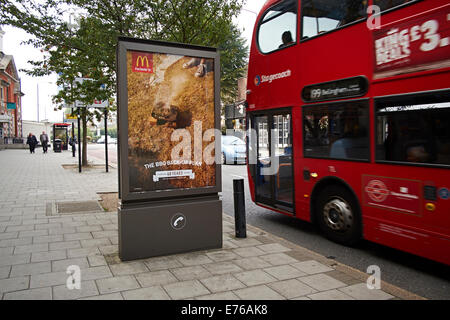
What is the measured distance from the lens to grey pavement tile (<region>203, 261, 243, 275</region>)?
4.10m

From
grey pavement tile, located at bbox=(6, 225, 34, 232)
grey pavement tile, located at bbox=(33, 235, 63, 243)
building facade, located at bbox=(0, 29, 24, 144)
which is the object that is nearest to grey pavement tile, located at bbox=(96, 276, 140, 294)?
grey pavement tile, located at bbox=(33, 235, 63, 243)

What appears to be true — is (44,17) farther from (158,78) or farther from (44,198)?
(158,78)

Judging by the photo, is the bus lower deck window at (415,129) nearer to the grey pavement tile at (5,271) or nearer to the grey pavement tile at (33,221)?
the grey pavement tile at (5,271)

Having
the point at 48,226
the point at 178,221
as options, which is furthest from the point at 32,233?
the point at 178,221

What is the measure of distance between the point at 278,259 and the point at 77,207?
5080 millimetres

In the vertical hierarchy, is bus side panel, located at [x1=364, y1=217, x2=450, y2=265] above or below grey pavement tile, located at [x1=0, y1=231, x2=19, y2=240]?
above

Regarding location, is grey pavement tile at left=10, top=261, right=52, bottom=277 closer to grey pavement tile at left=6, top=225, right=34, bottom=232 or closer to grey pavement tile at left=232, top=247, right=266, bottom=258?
grey pavement tile at left=6, top=225, right=34, bottom=232

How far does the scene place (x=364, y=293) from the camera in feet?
11.6

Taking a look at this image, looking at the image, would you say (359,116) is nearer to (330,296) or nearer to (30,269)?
(330,296)

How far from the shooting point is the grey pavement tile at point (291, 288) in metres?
3.50

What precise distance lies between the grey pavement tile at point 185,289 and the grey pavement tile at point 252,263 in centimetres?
72

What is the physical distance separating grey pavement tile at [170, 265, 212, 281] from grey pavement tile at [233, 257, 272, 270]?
465mm

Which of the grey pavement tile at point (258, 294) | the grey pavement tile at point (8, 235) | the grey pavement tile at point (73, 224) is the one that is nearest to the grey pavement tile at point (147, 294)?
the grey pavement tile at point (258, 294)

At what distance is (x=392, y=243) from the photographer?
14.6 feet
